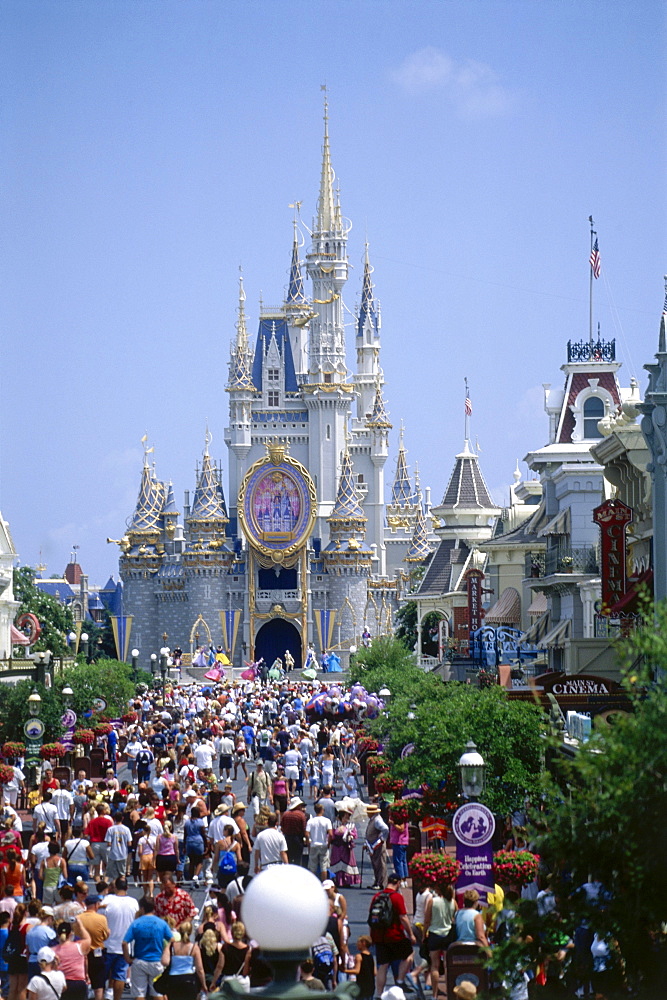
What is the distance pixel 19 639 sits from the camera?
7962 cm

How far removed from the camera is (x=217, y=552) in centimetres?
12838

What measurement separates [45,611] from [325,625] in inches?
1012

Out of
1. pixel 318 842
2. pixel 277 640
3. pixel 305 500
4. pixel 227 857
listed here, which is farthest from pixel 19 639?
pixel 227 857

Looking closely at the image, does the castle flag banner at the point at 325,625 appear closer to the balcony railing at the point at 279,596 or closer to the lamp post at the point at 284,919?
the balcony railing at the point at 279,596

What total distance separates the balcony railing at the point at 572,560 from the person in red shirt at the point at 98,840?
23.9 m

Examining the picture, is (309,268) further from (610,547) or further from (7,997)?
(7,997)

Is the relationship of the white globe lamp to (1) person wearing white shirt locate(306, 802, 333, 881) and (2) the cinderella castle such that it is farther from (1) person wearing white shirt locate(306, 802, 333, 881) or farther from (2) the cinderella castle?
(2) the cinderella castle

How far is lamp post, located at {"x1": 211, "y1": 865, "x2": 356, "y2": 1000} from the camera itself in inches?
299

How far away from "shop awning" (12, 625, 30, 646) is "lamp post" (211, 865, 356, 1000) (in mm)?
69470

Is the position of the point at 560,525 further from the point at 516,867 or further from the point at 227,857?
the point at 516,867

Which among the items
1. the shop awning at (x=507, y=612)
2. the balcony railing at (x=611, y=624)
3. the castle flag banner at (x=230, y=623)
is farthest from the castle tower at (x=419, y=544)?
the balcony railing at (x=611, y=624)

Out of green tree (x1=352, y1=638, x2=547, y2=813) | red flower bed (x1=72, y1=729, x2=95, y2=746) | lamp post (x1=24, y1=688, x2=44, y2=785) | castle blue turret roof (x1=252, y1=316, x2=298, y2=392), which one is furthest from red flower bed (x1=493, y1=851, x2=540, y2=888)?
castle blue turret roof (x1=252, y1=316, x2=298, y2=392)

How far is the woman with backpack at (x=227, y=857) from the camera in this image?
2208 centimetres

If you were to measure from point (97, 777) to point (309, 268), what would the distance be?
105851 millimetres
